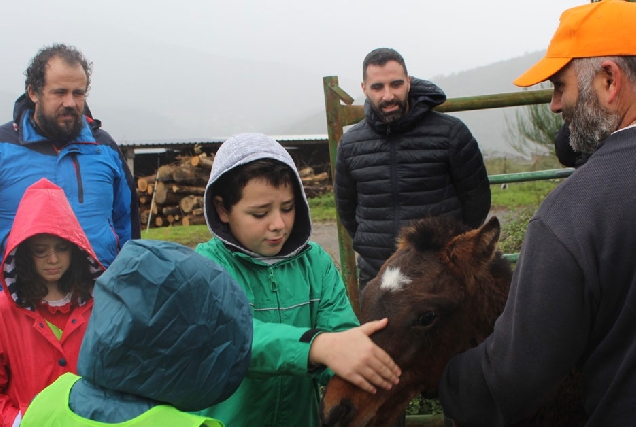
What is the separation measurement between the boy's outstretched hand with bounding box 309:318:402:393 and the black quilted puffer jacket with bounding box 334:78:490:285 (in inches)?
80.5

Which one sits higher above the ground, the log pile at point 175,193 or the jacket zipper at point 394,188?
the jacket zipper at point 394,188

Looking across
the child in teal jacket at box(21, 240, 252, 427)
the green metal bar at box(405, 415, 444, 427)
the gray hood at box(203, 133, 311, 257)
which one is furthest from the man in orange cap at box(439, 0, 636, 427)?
the green metal bar at box(405, 415, 444, 427)

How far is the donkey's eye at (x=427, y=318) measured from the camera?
6.59 ft

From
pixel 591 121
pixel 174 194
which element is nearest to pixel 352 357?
pixel 591 121

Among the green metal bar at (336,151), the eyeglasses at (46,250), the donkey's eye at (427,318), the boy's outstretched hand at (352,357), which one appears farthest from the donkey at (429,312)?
the green metal bar at (336,151)

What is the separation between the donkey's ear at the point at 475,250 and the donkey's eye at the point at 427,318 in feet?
Result: 0.71

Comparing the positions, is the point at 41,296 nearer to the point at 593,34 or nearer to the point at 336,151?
the point at 593,34

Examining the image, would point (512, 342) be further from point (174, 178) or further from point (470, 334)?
point (174, 178)

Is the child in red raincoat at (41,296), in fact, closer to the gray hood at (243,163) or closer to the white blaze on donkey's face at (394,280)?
the gray hood at (243,163)

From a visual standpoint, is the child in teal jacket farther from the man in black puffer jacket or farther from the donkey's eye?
the man in black puffer jacket

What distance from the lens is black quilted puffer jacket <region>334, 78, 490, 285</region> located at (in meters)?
3.77

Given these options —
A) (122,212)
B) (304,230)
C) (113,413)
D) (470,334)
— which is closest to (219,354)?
(113,413)

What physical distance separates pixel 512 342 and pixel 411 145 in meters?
2.46

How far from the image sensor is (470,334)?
2088 mm
